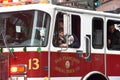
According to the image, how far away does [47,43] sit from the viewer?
1009 cm

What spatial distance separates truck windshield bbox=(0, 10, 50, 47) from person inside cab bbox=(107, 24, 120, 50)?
203cm

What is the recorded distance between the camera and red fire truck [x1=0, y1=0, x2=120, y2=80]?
9.95 m

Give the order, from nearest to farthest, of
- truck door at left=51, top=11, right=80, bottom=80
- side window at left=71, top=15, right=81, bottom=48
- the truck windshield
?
the truck windshield, truck door at left=51, top=11, right=80, bottom=80, side window at left=71, top=15, right=81, bottom=48

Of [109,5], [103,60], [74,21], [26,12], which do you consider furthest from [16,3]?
[109,5]

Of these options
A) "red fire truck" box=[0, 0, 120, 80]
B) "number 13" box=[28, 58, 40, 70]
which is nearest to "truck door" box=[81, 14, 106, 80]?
"red fire truck" box=[0, 0, 120, 80]

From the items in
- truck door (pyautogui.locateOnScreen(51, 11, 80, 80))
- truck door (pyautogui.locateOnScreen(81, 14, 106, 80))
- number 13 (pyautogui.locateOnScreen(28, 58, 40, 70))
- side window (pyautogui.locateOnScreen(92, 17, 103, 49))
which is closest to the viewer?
number 13 (pyautogui.locateOnScreen(28, 58, 40, 70))

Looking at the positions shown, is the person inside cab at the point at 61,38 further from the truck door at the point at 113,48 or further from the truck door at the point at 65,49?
the truck door at the point at 113,48

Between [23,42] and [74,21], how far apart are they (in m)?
1.32

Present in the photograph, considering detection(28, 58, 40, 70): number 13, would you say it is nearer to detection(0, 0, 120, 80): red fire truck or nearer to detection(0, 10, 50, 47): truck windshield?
detection(0, 0, 120, 80): red fire truck

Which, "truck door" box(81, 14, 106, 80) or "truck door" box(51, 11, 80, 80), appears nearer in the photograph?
"truck door" box(51, 11, 80, 80)

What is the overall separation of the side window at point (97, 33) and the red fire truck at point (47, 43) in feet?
0.08

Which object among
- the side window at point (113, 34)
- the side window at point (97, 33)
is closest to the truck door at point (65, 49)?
the side window at point (97, 33)

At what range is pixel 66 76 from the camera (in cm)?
1039

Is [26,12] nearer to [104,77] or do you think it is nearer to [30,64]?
[30,64]
